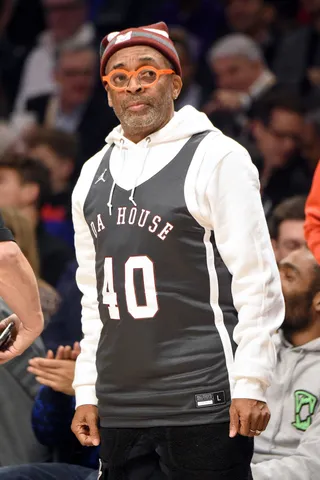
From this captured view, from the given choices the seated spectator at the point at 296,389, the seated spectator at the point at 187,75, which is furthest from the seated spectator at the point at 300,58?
the seated spectator at the point at 296,389

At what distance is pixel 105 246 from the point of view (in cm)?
317

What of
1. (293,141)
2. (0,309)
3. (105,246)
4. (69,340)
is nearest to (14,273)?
(105,246)

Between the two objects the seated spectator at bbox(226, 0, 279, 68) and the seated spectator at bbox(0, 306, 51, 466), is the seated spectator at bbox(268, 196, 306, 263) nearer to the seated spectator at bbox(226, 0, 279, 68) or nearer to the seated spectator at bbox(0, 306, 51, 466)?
the seated spectator at bbox(0, 306, 51, 466)

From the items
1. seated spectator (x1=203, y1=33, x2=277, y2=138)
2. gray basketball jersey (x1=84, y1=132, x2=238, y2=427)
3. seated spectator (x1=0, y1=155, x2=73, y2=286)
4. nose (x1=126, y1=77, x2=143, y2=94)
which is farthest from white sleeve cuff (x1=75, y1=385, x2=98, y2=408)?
seated spectator (x1=203, y1=33, x2=277, y2=138)

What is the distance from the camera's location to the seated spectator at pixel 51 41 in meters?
8.44

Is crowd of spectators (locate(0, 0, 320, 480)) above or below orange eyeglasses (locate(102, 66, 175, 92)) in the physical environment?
below

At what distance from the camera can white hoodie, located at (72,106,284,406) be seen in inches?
116

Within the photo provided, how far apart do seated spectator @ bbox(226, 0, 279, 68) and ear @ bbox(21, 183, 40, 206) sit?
2.27 meters

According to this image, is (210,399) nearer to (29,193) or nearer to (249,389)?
(249,389)

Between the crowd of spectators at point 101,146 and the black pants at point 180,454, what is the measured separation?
0.13ft

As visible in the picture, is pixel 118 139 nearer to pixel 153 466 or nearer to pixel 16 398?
pixel 153 466

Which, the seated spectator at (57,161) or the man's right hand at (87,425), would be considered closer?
the man's right hand at (87,425)

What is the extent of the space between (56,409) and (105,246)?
95 centimetres

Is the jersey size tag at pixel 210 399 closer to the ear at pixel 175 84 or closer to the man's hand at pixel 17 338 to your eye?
the man's hand at pixel 17 338
